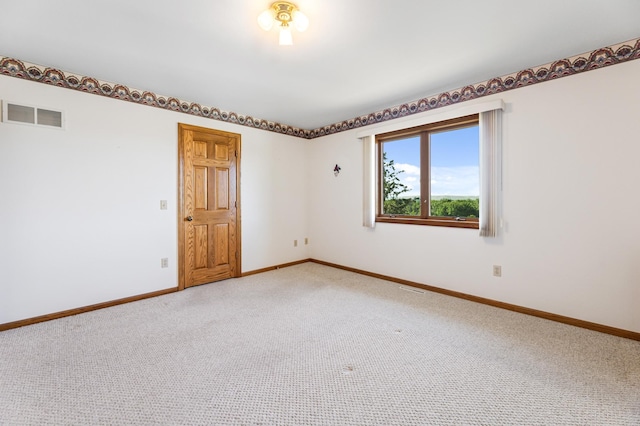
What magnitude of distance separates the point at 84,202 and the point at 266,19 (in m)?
2.62

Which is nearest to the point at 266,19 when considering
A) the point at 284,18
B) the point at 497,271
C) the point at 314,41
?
the point at 284,18

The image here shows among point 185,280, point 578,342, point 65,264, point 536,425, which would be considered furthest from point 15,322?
point 578,342

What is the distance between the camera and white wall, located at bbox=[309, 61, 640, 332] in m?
2.38

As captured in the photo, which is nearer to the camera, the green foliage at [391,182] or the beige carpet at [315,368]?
the beige carpet at [315,368]

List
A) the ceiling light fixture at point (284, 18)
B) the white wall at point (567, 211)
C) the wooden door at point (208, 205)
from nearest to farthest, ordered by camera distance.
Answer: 1. the ceiling light fixture at point (284, 18)
2. the white wall at point (567, 211)
3. the wooden door at point (208, 205)

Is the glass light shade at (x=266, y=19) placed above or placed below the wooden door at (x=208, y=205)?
above

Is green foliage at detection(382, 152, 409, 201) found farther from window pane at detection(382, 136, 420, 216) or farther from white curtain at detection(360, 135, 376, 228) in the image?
white curtain at detection(360, 135, 376, 228)

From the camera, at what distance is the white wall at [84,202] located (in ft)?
8.59

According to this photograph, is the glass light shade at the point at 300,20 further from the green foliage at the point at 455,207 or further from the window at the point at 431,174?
the green foliage at the point at 455,207

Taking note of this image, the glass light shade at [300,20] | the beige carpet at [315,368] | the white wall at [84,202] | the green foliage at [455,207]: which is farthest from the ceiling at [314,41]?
the beige carpet at [315,368]

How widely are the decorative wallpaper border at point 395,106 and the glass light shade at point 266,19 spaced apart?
7.04 feet

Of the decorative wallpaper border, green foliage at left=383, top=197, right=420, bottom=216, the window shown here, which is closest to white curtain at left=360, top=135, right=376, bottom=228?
the window

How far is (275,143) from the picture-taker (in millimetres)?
4742

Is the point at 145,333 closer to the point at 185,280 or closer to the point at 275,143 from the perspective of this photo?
the point at 185,280
